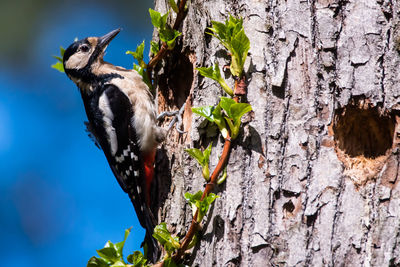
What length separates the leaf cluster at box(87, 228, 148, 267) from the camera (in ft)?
8.36

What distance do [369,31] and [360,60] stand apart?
6.2 inches

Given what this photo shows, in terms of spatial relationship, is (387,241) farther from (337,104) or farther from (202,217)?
(202,217)

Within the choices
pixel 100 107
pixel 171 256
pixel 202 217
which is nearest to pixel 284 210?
pixel 202 217

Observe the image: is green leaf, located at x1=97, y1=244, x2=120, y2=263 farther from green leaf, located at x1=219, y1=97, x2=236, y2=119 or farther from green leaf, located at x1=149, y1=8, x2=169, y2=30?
green leaf, located at x1=149, y1=8, x2=169, y2=30

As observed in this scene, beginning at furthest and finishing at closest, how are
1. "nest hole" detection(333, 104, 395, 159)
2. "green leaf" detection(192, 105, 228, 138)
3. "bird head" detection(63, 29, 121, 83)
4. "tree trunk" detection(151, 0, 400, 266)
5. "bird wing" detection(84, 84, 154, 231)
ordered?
"bird head" detection(63, 29, 121, 83) < "bird wing" detection(84, 84, 154, 231) < "green leaf" detection(192, 105, 228, 138) < "nest hole" detection(333, 104, 395, 159) < "tree trunk" detection(151, 0, 400, 266)

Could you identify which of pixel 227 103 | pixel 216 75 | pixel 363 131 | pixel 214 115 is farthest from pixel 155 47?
pixel 363 131

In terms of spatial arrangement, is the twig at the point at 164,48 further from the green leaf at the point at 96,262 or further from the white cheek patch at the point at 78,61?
the green leaf at the point at 96,262

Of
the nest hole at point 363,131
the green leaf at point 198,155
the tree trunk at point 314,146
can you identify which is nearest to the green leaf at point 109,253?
the tree trunk at point 314,146

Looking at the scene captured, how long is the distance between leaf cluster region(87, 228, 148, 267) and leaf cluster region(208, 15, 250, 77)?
1.06 metres

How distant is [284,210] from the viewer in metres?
2.25

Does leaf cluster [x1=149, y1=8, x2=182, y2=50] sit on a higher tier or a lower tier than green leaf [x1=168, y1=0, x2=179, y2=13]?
lower

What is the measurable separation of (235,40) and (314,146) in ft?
2.14

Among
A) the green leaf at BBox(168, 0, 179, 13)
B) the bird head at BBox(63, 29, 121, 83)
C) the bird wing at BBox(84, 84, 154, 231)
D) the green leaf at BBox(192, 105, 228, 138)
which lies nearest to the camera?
the green leaf at BBox(192, 105, 228, 138)

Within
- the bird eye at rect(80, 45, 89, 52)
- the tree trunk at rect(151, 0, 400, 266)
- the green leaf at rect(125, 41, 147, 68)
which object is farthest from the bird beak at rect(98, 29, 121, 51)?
the tree trunk at rect(151, 0, 400, 266)
